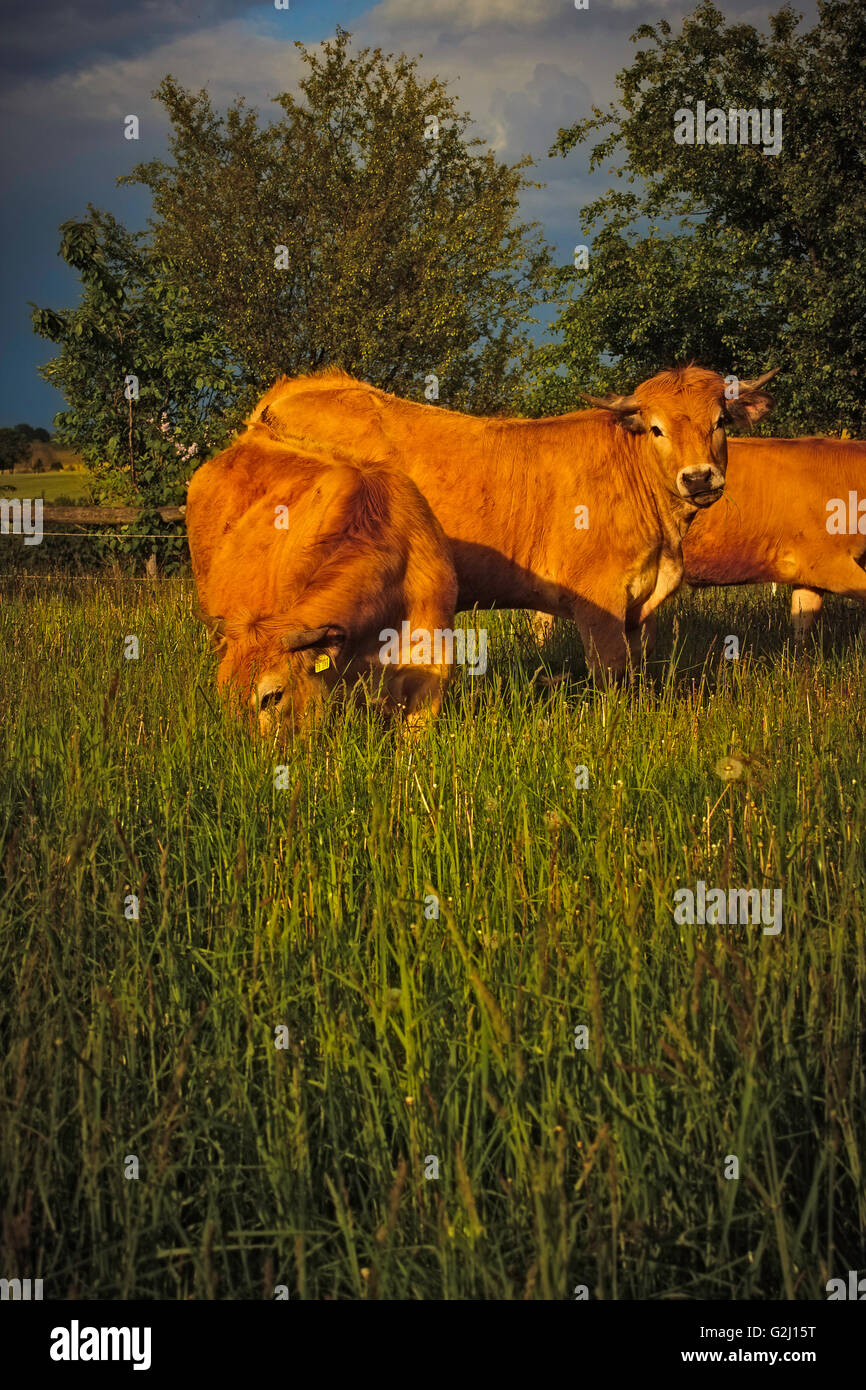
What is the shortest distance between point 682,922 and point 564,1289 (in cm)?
134

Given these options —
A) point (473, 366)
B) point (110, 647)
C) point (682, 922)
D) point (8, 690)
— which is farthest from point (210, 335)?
point (473, 366)

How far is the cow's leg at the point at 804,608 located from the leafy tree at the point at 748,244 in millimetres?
16929

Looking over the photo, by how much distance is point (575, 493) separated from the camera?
7879mm

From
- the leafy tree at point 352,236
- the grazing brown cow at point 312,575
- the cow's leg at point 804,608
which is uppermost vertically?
the leafy tree at point 352,236

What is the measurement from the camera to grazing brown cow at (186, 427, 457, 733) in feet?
16.1

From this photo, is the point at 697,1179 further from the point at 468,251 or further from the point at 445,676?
the point at 468,251

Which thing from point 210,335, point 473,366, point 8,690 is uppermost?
point 473,366

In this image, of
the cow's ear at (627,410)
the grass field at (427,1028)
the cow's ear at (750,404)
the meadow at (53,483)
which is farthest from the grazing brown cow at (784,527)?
the meadow at (53,483)

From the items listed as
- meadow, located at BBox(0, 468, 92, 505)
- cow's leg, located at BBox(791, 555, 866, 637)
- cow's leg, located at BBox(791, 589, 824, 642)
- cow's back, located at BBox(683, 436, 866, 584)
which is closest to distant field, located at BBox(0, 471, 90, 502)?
meadow, located at BBox(0, 468, 92, 505)

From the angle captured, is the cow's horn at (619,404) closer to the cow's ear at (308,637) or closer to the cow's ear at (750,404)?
the cow's ear at (750,404)

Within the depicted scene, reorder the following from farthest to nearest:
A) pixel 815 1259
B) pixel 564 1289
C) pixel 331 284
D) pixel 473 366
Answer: pixel 473 366 < pixel 331 284 < pixel 815 1259 < pixel 564 1289

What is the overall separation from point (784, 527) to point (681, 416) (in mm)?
2915

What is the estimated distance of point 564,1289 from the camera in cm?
186

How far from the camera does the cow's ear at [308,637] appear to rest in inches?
187
